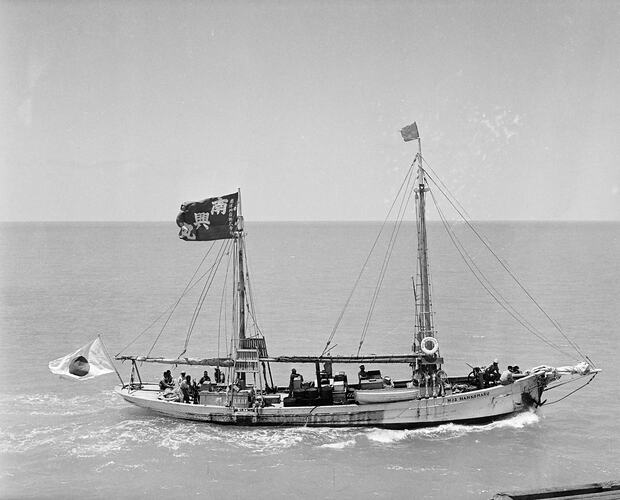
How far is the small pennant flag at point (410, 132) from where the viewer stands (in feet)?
98.3

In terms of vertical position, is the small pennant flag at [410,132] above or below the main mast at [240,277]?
above

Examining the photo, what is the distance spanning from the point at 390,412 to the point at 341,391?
2243mm

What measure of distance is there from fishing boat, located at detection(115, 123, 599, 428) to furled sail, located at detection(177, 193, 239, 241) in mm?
46

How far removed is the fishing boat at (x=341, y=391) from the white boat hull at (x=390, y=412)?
42 mm

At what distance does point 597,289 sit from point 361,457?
4734 cm

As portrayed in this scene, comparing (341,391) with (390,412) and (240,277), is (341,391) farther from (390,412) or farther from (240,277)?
(240,277)

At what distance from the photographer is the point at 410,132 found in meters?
30.1

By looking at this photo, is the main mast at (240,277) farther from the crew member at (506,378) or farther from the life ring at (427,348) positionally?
the crew member at (506,378)

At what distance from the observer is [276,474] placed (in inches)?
919

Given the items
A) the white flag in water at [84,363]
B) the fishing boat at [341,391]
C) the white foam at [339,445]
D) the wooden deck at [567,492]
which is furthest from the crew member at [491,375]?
the white flag in water at [84,363]

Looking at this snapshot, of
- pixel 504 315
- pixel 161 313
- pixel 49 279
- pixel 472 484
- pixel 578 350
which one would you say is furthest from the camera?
pixel 49 279

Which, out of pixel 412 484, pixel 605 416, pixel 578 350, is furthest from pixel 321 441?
pixel 578 350

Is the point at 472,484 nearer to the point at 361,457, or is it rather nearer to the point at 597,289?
the point at 361,457

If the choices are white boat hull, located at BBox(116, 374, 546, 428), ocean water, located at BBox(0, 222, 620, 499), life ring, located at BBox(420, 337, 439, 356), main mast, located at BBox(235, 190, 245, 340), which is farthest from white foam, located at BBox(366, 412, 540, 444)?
main mast, located at BBox(235, 190, 245, 340)
